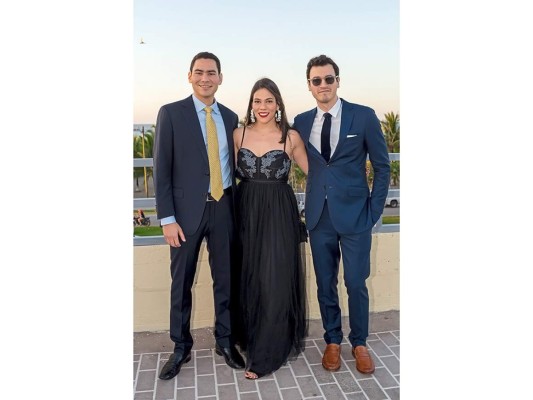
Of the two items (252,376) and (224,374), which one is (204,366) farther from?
(252,376)

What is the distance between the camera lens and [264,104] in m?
2.94

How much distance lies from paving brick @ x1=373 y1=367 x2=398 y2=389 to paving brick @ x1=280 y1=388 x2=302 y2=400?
486 mm

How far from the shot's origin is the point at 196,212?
2971 mm

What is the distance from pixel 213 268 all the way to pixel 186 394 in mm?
717

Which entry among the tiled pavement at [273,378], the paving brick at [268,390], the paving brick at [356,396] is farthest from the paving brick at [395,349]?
the paving brick at [268,390]

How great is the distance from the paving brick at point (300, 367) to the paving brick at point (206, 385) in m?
0.48

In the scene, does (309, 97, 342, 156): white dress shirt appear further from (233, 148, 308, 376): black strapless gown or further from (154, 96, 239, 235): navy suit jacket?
(154, 96, 239, 235): navy suit jacket

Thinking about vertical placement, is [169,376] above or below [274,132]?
below

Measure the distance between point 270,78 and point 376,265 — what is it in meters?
1.87

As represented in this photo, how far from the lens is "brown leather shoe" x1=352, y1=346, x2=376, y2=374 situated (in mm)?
3086

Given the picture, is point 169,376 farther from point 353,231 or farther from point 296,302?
point 353,231

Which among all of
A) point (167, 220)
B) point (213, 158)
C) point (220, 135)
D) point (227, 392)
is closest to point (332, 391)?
point (227, 392)

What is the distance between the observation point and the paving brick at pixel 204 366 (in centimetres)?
311
